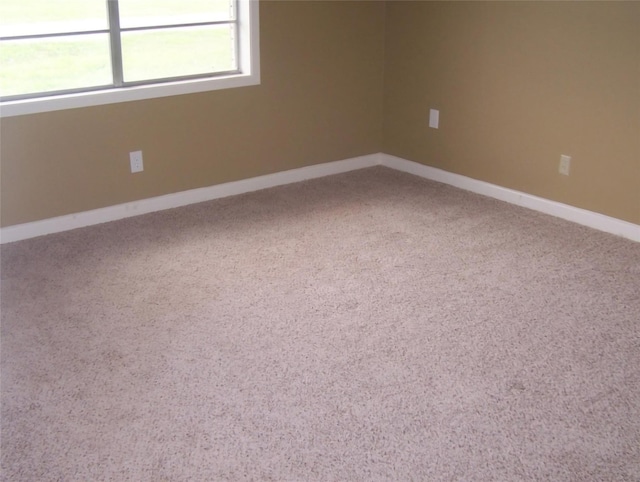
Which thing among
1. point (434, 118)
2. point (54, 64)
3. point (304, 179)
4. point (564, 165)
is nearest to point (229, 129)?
point (304, 179)

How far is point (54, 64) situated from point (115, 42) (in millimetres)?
335

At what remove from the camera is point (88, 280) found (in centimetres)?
347

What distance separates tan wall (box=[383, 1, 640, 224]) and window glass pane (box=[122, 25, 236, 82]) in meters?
1.21

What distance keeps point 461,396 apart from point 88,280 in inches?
71.2

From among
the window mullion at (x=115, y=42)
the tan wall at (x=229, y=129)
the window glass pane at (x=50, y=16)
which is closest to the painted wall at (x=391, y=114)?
the tan wall at (x=229, y=129)

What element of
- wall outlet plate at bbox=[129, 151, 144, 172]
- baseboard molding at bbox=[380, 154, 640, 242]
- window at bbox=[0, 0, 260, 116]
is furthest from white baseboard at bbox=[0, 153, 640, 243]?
window at bbox=[0, 0, 260, 116]

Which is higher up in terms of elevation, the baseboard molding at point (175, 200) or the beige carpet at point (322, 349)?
the baseboard molding at point (175, 200)

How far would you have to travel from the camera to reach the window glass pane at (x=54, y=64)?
3.70 m

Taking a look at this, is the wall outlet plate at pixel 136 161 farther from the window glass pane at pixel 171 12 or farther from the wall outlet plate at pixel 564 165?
the wall outlet plate at pixel 564 165

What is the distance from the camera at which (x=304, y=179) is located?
495cm

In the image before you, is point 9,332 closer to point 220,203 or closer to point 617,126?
point 220,203

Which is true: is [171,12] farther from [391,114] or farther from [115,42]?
[391,114]

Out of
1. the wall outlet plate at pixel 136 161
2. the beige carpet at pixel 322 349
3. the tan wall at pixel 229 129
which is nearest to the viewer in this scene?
the beige carpet at pixel 322 349

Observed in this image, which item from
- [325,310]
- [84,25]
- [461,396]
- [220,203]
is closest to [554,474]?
[461,396]
